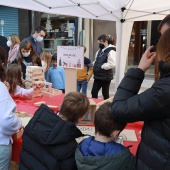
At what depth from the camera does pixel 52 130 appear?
152 centimetres

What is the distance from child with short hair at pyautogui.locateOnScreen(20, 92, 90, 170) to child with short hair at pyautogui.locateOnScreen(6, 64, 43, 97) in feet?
5.09

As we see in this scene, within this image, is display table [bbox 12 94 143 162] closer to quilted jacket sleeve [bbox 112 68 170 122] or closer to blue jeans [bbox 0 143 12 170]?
blue jeans [bbox 0 143 12 170]

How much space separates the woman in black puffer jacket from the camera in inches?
43.0

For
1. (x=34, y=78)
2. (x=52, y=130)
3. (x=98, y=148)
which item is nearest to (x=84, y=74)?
(x=34, y=78)

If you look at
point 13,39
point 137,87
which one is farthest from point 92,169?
point 13,39

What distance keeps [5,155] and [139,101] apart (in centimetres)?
120

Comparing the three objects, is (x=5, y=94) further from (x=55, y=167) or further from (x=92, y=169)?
(x=92, y=169)

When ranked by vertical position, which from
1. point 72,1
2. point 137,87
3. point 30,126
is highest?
point 72,1

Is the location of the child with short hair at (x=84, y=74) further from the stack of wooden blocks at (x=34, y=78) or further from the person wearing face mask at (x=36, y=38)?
the stack of wooden blocks at (x=34, y=78)

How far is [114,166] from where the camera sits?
1.33 meters

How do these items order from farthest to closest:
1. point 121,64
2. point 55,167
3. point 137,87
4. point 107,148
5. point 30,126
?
1. point 121,64
2. point 30,126
3. point 55,167
4. point 107,148
5. point 137,87

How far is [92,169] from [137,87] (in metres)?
0.49

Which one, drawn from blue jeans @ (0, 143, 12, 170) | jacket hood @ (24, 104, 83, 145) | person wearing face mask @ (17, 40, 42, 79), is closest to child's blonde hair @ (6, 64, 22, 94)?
person wearing face mask @ (17, 40, 42, 79)

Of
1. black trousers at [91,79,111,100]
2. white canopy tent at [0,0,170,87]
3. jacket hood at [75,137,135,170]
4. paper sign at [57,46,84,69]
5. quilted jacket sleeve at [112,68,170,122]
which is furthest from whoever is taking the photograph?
black trousers at [91,79,111,100]
